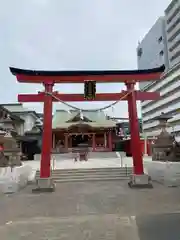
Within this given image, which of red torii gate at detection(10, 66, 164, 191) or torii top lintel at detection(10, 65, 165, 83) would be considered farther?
torii top lintel at detection(10, 65, 165, 83)

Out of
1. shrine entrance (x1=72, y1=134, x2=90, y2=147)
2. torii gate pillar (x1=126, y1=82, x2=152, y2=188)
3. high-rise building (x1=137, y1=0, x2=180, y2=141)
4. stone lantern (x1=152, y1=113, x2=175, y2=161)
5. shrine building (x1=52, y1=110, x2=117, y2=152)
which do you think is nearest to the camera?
torii gate pillar (x1=126, y1=82, x2=152, y2=188)

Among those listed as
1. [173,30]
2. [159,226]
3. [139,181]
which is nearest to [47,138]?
[139,181]

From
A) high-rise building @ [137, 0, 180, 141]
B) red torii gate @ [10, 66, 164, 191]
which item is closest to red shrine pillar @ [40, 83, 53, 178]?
red torii gate @ [10, 66, 164, 191]

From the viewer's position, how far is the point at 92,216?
6.58m

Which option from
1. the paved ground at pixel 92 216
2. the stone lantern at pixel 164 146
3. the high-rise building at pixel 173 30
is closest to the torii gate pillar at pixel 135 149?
the paved ground at pixel 92 216

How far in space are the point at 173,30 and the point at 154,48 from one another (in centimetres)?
1097

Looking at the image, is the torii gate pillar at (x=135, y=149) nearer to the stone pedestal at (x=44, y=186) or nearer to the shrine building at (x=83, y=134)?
the stone pedestal at (x=44, y=186)

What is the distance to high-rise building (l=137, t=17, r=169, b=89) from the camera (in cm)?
7297

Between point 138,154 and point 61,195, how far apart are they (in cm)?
418

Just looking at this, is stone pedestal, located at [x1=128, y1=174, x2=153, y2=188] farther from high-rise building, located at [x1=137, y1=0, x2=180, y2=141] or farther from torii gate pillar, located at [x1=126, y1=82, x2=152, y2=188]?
high-rise building, located at [x1=137, y1=0, x2=180, y2=141]

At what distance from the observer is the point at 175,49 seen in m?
67.2

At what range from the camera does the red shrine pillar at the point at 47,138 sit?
11.4m

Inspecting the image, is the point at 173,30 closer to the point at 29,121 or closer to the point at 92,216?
the point at 29,121

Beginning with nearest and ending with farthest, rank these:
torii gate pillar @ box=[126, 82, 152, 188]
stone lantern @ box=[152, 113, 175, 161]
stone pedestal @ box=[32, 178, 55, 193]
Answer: stone pedestal @ box=[32, 178, 55, 193]
torii gate pillar @ box=[126, 82, 152, 188]
stone lantern @ box=[152, 113, 175, 161]
